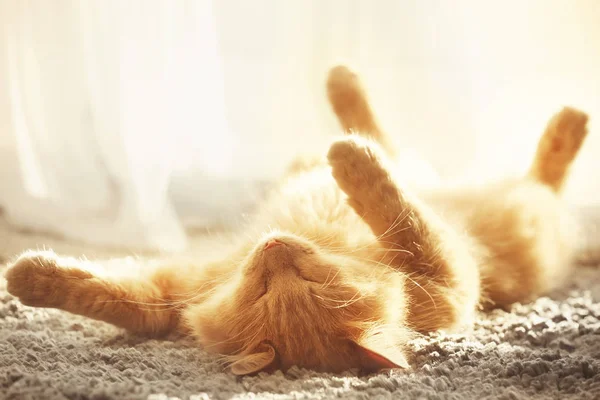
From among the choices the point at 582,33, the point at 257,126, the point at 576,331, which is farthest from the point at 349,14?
the point at 576,331

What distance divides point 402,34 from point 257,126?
0.53m

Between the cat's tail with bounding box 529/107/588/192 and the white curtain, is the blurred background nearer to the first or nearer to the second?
the white curtain

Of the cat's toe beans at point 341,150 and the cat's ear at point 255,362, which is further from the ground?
the cat's toe beans at point 341,150

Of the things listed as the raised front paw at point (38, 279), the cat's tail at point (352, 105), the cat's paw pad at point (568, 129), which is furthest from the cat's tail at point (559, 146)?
the raised front paw at point (38, 279)

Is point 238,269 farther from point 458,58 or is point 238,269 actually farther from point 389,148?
point 458,58

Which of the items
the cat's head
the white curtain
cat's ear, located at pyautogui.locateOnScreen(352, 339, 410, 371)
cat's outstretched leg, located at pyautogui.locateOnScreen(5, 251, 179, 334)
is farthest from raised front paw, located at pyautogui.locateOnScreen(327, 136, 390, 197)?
the white curtain

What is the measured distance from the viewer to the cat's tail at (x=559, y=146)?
144 centimetres

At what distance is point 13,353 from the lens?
3.04 ft

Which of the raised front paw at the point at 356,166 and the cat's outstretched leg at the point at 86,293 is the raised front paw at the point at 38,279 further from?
the raised front paw at the point at 356,166

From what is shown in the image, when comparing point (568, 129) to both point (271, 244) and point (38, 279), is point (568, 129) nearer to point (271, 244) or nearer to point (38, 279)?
point (271, 244)

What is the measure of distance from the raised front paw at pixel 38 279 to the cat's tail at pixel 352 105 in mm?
836

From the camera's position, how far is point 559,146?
4.83 feet

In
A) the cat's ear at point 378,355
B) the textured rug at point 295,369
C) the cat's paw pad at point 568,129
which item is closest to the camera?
the textured rug at point 295,369

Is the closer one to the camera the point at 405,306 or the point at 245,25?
the point at 405,306
